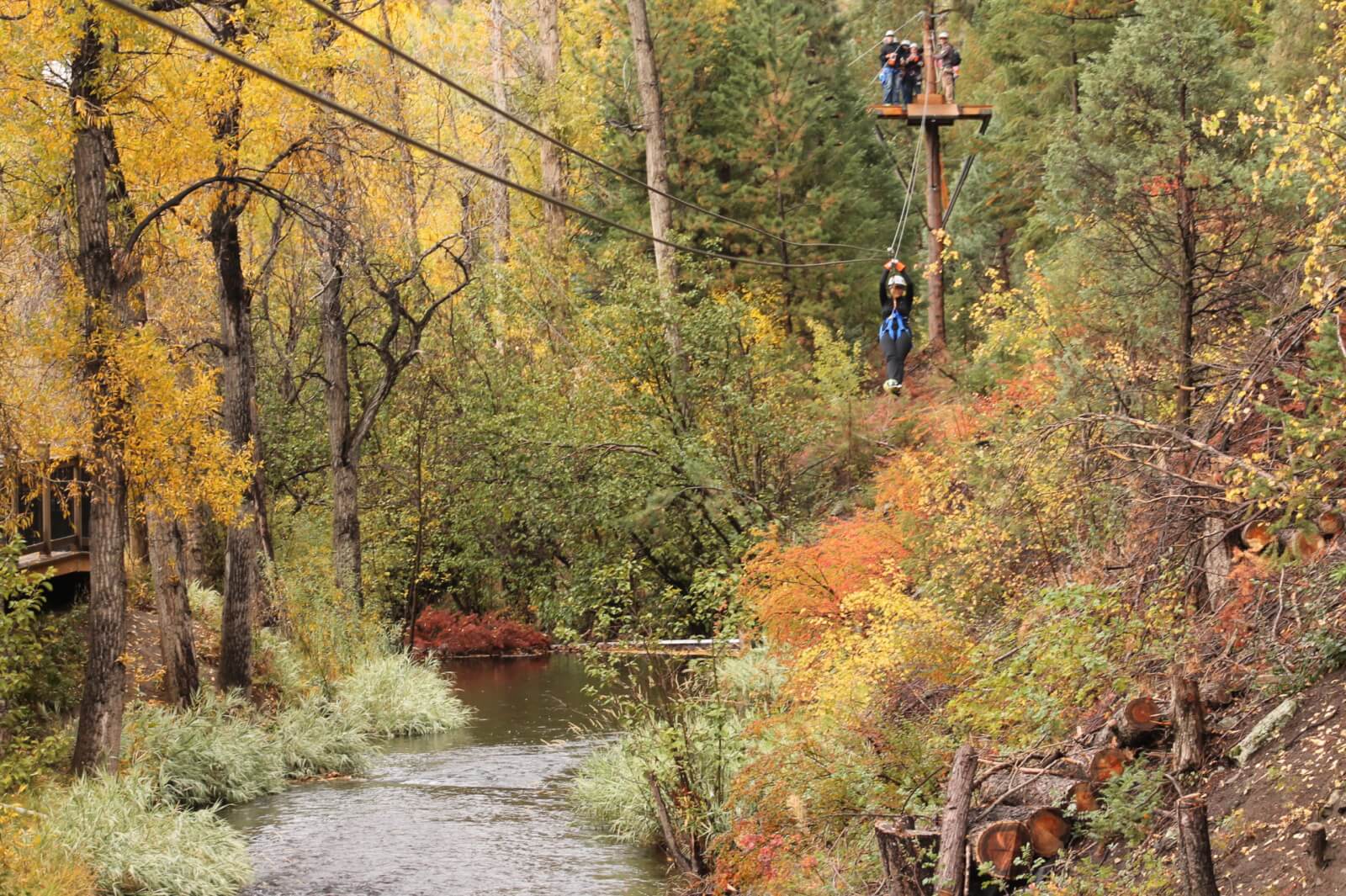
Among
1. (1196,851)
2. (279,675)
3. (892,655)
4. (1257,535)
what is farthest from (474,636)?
(1196,851)

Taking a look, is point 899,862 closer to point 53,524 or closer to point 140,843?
point 140,843

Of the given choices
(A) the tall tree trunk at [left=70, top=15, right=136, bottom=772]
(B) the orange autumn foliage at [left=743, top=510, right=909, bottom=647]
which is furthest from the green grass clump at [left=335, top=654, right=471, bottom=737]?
(B) the orange autumn foliage at [left=743, top=510, right=909, bottom=647]

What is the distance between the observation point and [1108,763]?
901cm

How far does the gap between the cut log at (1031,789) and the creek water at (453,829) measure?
445 cm

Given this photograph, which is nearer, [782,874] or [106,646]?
[782,874]

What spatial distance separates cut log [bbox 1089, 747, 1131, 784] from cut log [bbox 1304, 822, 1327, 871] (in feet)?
5.93

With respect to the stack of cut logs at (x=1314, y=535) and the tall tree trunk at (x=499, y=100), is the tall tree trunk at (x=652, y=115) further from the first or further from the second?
the stack of cut logs at (x=1314, y=535)

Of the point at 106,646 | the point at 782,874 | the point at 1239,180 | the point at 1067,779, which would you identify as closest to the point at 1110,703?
the point at 1067,779

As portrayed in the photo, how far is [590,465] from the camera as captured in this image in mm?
26031

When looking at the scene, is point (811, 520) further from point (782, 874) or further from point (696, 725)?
point (782, 874)

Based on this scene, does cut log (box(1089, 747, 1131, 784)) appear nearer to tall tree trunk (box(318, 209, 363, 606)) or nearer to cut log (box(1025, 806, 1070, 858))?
cut log (box(1025, 806, 1070, 858))

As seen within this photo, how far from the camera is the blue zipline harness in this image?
19094 millimetres

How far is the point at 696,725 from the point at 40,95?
353 inches

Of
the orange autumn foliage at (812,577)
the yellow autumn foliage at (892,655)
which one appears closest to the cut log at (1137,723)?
the yellow autumn foliage at (892,655)
